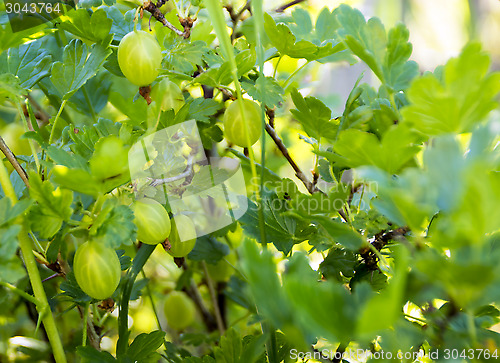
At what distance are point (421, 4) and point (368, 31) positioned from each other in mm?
3425

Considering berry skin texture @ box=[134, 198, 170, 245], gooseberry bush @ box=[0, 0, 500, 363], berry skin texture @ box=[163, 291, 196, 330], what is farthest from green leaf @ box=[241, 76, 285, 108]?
berry skin texture @ box=[163, 291, 196, 330]

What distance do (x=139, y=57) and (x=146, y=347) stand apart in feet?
0.72

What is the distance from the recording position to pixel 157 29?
37cm

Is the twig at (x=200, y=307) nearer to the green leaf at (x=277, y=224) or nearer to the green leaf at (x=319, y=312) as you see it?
the green leaf at (x=277, y=224)

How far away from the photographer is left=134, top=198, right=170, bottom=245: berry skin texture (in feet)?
0.87

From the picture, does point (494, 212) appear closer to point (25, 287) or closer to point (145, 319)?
point (25, 287)

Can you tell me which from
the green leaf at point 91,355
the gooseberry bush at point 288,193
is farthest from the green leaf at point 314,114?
the green leaf at point 91,355

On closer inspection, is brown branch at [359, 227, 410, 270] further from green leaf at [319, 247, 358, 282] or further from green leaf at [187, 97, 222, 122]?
green leaf at [187, 97, 222, 122]

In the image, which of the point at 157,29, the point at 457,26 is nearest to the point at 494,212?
the point at 157,29

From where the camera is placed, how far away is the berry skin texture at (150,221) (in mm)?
264

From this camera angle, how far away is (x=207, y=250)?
17.5 inches

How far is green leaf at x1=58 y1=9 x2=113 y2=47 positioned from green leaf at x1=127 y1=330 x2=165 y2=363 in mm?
230

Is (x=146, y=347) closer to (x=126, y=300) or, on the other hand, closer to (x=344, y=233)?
(x=126, y=300)

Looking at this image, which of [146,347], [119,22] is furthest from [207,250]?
[119,22]
